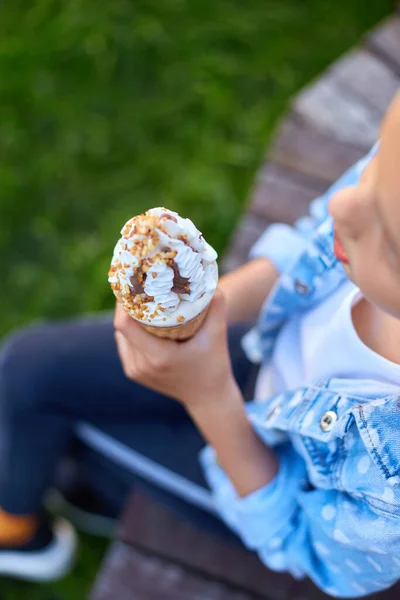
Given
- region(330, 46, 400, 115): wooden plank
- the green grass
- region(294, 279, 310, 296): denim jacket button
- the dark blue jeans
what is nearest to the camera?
region(294, 279, 310, 296): denim jacket button

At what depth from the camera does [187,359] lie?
0.76 metres

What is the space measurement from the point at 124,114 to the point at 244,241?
0.76 m

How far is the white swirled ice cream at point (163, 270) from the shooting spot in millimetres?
621

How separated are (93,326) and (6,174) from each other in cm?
94

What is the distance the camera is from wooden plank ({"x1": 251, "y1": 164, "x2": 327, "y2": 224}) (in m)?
1.44

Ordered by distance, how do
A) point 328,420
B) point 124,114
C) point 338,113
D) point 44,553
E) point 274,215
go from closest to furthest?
1. point 328,420
2. point 44,553
3. point 274,215
4. point 338,113
5. point 124,114

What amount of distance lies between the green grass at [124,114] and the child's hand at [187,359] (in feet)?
3.13

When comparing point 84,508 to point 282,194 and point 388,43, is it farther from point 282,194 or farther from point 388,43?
point 388,43

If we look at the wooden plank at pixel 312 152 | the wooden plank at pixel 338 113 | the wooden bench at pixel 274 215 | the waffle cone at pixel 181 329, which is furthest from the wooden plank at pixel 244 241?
the waffle cone at pixel 181 329

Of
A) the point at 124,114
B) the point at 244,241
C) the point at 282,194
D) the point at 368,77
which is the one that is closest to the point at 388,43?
the point at 368,77

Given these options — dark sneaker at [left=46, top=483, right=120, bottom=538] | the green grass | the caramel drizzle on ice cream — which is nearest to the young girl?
the caramel drizzle on ice cream

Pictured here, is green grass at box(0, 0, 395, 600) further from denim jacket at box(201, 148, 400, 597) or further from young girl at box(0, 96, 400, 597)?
denim jacket at box(201, 148, 400, 597)

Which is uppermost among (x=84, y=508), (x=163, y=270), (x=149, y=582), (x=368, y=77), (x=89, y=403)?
(x=163, y=270)

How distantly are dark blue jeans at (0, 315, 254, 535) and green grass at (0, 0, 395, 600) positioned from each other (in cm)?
66
